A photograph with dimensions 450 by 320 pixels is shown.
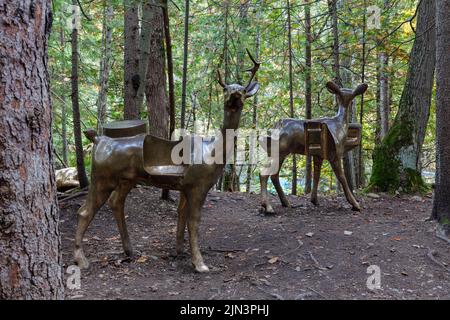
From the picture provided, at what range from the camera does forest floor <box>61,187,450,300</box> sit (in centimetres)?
408

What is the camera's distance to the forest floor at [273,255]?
4078mm

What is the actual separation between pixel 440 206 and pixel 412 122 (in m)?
3.59

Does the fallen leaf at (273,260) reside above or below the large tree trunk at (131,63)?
below

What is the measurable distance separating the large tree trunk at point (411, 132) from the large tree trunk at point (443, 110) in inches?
126

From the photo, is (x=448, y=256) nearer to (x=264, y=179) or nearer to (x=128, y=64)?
(x=264, y=179)

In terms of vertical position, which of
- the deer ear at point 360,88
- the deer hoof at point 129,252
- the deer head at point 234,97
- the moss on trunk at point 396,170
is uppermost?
the deer ear at point 360,88

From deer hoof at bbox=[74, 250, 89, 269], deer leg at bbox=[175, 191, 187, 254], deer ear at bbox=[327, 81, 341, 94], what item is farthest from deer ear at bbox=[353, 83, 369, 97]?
deer hoof at bbox=[74, 250, 89, 269]

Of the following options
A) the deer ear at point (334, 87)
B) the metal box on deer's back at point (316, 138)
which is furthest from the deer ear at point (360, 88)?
the metal box on deer's back at point (316, 138)

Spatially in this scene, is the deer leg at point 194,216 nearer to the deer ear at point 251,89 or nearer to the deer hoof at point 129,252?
the deer hoof at point 129,252

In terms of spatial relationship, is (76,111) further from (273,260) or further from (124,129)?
(273,260)

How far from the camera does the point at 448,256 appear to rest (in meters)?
4.83

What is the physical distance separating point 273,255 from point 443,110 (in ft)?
9.15

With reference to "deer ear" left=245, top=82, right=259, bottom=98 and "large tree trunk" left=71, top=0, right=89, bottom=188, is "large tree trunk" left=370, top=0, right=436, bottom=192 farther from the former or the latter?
"large tree trunk" left=71, top=0, right=89, bottom=188
